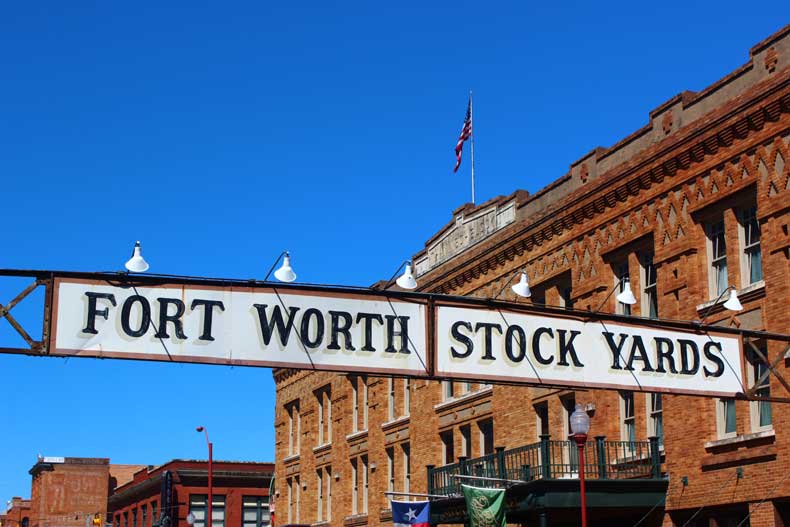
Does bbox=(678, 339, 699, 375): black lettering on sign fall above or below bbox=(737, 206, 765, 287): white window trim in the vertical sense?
below

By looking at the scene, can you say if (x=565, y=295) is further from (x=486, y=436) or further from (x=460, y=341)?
(x=460, y=341)

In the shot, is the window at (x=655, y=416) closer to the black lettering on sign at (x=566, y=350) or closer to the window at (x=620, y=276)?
the window at (x=620, y=276)

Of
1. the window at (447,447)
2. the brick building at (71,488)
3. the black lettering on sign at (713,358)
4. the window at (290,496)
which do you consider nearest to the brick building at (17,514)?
the brick building at (71,488)

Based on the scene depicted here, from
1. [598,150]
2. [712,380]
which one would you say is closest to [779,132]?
[598,150]

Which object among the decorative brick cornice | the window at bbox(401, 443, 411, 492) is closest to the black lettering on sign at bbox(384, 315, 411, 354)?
the decorative brick cornice

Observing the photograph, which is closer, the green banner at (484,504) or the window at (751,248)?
the window at (751,248)

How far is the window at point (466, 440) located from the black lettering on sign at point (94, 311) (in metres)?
24.2

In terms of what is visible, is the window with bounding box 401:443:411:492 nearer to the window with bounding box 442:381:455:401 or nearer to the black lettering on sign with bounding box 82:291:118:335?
the window with bounding box 442:381:455:401

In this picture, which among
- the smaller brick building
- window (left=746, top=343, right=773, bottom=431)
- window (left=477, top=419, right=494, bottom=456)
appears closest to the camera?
window (left=746, top=343, right=773, bottom=431)

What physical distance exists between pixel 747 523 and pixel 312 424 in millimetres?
27361

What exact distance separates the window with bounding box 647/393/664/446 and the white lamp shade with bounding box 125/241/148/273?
16.8 meters

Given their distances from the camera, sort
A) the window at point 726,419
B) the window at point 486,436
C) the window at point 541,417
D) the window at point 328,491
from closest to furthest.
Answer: the window at point 726,419 → the window at point 541,417 → the window at point 486,436 → the window at point 328,491

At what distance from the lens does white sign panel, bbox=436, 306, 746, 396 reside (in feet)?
42.2

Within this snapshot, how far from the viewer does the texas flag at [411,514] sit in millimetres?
29500
